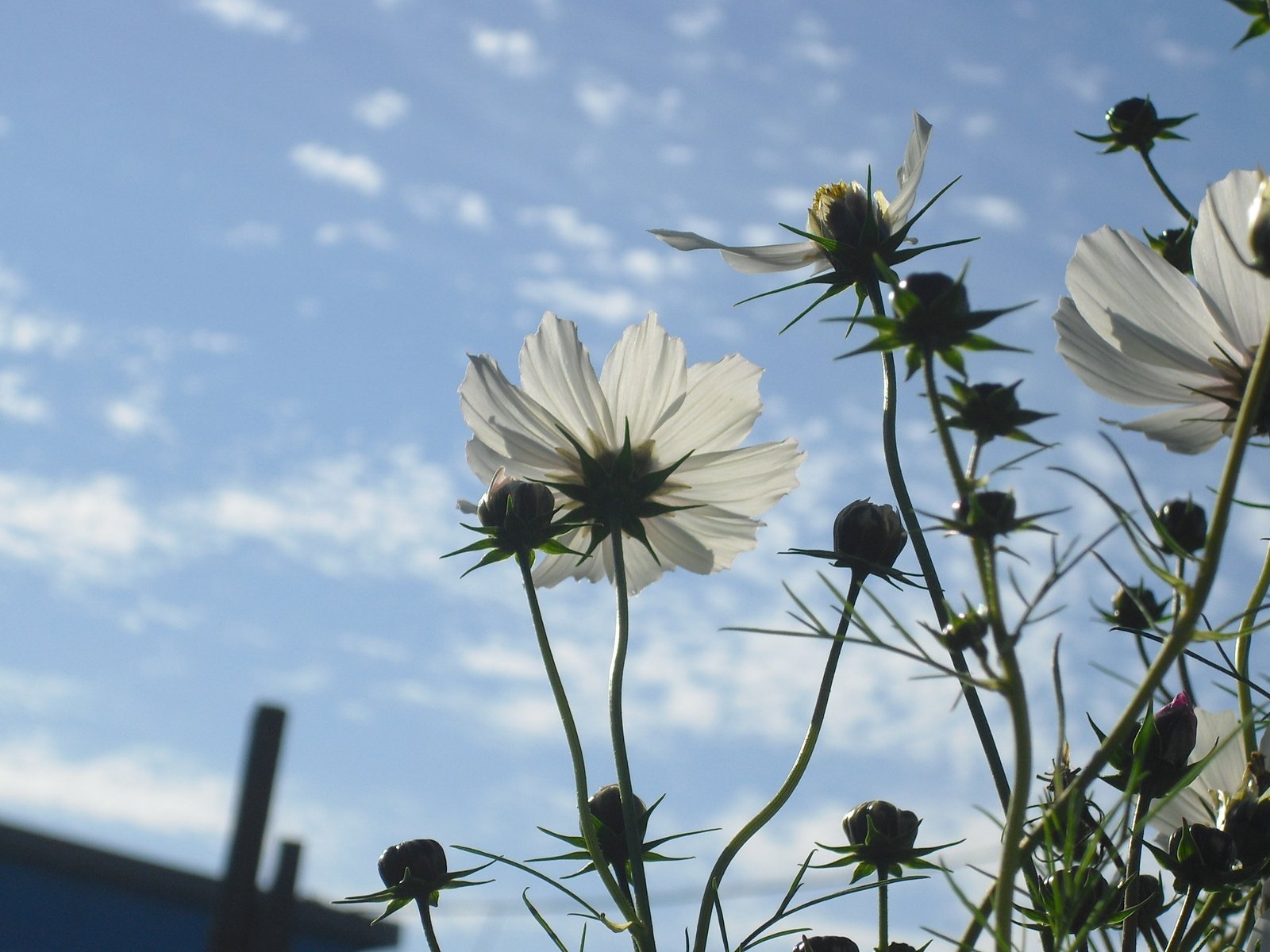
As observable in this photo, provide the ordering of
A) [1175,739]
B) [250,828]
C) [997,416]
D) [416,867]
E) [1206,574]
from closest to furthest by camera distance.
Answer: [1206,574] < [997,416] < [1175,739] < [416,867] < [250,828]

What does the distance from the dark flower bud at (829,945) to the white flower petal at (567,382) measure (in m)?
0.37

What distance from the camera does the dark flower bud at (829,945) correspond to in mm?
610

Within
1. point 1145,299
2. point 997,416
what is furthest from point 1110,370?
point 997,416

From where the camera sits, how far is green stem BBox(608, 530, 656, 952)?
1.81 feet

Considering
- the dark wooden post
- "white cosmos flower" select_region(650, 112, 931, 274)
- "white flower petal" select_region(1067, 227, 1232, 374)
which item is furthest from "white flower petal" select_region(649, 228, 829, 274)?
the dark wooden post

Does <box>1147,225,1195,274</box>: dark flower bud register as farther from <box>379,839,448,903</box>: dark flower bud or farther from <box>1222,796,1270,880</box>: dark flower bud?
<box>379,839,448,903</box>: dark flower bud

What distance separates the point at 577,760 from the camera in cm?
61

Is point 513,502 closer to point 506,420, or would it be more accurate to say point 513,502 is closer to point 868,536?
point 506,420

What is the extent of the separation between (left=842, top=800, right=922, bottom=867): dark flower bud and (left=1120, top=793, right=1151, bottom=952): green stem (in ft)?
0.52

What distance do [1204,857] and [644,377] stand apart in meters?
0.47

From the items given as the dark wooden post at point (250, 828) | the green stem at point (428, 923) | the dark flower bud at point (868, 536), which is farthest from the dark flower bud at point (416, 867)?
the dark wooden post at point (250, 828)

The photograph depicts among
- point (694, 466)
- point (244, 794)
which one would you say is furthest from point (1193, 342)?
point (244, 794)

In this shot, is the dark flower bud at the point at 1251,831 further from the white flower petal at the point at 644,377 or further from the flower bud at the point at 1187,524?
the white flower petal at the point at 644,377

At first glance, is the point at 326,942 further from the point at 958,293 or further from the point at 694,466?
the point at 958,293
